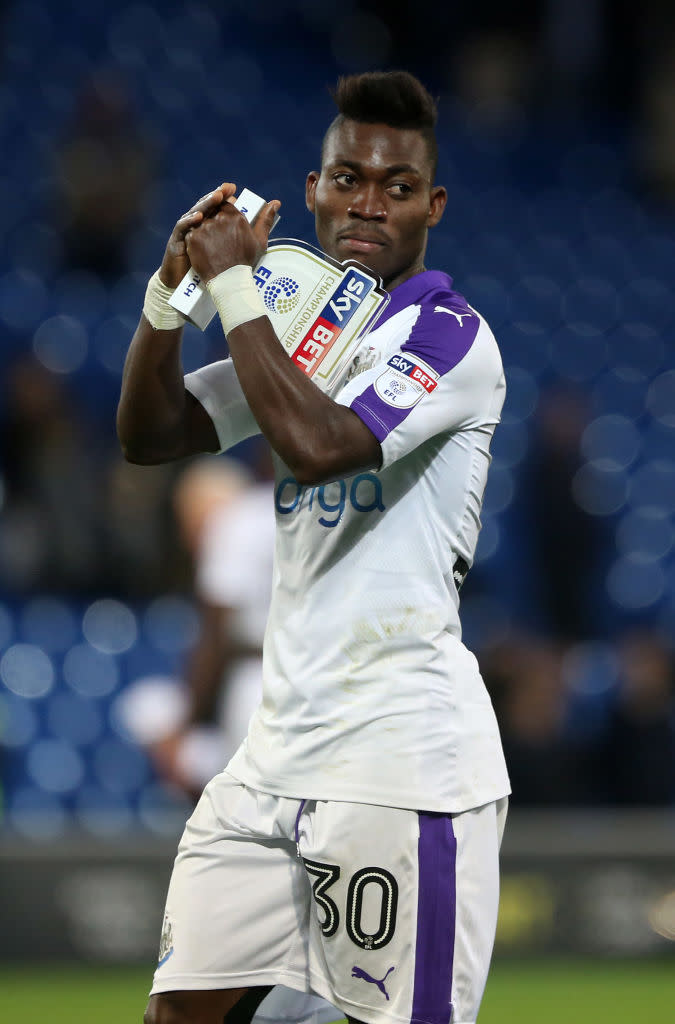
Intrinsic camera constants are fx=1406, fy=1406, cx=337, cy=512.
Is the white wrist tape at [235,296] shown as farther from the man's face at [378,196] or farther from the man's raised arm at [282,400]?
the man's face at [378,196]

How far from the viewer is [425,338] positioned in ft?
8.16

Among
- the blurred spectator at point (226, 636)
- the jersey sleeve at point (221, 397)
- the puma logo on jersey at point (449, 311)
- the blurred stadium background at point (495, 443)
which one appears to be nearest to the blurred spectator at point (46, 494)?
the blurred stadium background at point (495, 443)

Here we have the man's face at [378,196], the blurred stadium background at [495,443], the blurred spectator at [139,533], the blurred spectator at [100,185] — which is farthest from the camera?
the blurred spectator at [100,185]

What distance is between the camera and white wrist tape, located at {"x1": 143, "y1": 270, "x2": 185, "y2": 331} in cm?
260

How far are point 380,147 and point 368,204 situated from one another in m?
0.11

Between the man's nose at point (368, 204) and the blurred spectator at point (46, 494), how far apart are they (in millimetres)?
3849

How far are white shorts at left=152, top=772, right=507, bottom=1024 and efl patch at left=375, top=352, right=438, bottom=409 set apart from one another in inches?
27.3

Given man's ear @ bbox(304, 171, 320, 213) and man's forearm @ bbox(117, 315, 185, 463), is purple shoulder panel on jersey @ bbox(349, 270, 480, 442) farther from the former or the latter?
man's forearm @ bbox(117, 315, 185, 463)

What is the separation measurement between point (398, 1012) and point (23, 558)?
4.40m

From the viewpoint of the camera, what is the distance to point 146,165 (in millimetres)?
8125

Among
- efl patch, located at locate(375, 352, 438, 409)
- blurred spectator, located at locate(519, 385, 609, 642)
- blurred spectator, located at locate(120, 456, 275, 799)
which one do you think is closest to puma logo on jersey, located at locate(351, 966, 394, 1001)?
efl patch, located at locate(375, 352, 438, 409)

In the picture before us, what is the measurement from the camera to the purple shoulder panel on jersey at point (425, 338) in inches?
93.4

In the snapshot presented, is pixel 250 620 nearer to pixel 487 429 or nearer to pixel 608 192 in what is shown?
pixel 487 429

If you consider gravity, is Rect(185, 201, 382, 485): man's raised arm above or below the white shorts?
above
